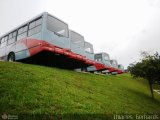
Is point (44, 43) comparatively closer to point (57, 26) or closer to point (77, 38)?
point (57, 26)

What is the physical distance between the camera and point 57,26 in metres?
12.1

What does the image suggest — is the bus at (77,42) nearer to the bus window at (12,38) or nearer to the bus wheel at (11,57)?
the bus window at (12,38)

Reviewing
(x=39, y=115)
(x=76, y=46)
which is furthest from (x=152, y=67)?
(x=39, y=115)

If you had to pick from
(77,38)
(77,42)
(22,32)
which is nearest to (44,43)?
(22,32)

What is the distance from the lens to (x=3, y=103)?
5.28 metres

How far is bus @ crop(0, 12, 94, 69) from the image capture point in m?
11.0

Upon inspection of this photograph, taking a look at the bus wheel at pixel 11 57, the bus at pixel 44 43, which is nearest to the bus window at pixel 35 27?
the bus at pixel 44 43

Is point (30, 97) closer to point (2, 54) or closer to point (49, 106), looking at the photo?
point (49, 106)

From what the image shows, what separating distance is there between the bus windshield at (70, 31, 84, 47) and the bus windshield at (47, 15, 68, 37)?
111 inches

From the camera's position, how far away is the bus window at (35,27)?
11491mm

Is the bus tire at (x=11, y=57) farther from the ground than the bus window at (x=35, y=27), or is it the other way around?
the bus window at (x=35, y=27)

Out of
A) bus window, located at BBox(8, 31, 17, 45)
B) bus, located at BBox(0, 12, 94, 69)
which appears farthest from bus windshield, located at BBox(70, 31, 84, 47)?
bus window, located at BBox(8, 31, 17, 45)

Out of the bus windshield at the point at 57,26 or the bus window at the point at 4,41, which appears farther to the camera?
the bus window at the point at 4,41

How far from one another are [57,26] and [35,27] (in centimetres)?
136
